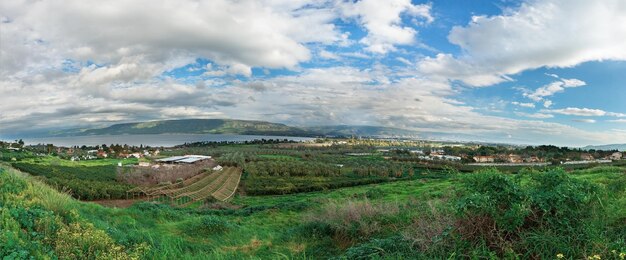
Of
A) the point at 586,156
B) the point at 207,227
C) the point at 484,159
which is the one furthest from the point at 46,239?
the point at 484,159

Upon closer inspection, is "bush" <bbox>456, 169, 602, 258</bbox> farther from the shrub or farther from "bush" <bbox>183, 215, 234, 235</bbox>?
"bush" <bbox>183, 215, 234, 235</bbox>

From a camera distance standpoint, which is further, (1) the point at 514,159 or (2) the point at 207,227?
(1) the point at 514,159

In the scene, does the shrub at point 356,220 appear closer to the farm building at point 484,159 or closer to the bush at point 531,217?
the bush at point 531,217

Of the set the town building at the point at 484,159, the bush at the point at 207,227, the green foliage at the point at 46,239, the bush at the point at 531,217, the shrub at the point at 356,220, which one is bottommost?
the town building at the point at 484,159

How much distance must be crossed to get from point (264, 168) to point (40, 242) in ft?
213

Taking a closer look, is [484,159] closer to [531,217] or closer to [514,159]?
[514,159]

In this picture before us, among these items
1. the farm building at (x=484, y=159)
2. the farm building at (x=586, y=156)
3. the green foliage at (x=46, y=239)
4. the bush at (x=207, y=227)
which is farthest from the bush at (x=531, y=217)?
the farm building at (x=484, y=159)

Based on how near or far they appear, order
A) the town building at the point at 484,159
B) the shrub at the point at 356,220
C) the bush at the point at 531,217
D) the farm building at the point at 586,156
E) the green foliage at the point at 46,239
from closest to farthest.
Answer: the green foliage at the point at 46,239 < the bush at the point at 531,217 < the shrub at the point at 356,220 < the farm building at the point at 586,156 < the town building at the point at 484,159

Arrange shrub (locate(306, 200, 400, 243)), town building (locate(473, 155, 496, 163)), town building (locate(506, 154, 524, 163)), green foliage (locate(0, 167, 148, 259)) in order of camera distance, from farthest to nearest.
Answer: town building (locate(473, 155, 496, 163)) < town building (locate(506, 154, 524, 163)) < shrub (locate(306, 200, 400, 243)) < green foliage (locate(0, 167, 148, 259))

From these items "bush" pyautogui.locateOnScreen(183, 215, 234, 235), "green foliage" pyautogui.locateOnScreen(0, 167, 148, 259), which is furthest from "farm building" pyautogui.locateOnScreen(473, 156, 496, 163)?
"green foliage" pyautogui.locateOnScreen(0, 167, 148, 259)

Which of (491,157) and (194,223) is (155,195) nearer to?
(194,223)

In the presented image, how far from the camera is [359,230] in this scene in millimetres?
9867

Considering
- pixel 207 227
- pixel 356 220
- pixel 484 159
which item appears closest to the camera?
pixel 356 220

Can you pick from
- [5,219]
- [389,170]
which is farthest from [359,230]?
[389,170]
